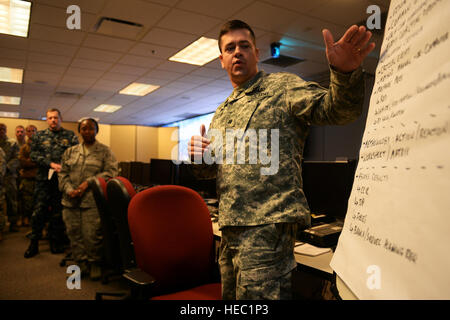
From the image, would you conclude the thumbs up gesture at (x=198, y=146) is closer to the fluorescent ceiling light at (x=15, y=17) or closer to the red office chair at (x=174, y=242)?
the red office chair at (x=174, y=242)

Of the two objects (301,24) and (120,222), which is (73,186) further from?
(301,24)

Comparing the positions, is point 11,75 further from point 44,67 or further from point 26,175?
point 26,175

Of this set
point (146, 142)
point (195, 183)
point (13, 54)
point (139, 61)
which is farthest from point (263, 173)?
point (146, 142)

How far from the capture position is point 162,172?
139 inches

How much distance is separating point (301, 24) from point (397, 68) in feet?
10.7

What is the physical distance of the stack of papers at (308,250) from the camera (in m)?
1.32

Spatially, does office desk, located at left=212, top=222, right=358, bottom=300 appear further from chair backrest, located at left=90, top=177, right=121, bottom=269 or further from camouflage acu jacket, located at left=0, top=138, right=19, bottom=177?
camouflage acu jacket, located at left=0, top=138, right=19, bottom=177

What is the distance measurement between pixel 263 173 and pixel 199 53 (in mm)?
3832

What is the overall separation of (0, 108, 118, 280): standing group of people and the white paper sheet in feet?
6.75

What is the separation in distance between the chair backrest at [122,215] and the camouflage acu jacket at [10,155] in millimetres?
3996

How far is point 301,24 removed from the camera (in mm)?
3375

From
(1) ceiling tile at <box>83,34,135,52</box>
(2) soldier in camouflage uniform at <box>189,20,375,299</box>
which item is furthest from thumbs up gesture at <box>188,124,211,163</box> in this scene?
(1) ceiling tile at <box>83,34,135,52</box>

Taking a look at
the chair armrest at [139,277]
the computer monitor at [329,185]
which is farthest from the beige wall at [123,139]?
the chair armrest at [139,277]

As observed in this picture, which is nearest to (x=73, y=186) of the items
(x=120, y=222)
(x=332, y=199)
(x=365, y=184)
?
(x=120, y=222)
